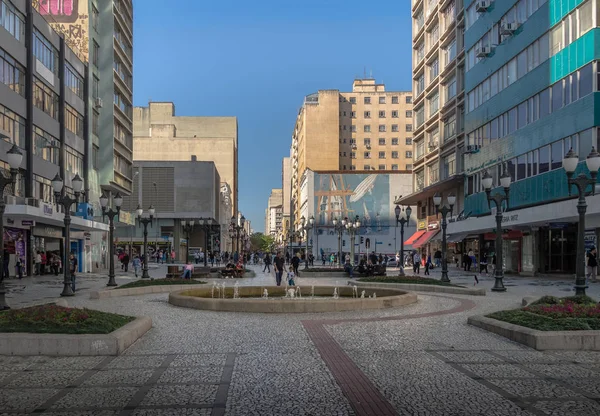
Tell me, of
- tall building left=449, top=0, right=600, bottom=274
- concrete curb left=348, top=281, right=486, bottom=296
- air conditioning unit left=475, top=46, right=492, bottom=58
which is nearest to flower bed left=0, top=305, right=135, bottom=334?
concrete curb left=348, top=281, right=486, bottom=296

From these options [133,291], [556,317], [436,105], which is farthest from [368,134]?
[556,317]

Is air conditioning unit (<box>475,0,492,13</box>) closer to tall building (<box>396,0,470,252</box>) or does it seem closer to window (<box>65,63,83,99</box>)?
tall building (<box>396,0,470,252</box>)

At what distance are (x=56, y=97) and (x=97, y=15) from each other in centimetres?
1500

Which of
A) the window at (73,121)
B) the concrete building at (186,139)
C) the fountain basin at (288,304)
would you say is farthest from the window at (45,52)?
the concrete building at (186,139)

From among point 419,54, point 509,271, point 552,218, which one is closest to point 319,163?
point 419,54

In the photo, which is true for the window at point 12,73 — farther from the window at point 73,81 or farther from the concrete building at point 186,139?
the concrete building at point 186,139

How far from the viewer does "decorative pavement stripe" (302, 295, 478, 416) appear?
6.25m

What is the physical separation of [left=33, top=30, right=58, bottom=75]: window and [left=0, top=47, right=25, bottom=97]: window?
7.86 ft

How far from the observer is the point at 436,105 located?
5931 centimetres

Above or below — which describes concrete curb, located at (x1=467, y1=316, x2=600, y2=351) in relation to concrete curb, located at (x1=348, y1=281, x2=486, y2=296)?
above

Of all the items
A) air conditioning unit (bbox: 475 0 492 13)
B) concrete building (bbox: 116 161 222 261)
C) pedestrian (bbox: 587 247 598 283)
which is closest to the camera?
pedestrian (bbox: 587 247 598 283)

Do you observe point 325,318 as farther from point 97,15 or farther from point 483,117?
point 97,15

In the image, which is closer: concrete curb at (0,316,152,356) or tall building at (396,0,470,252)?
concrete curb at (0,316,152,356)

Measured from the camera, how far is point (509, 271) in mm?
43531
